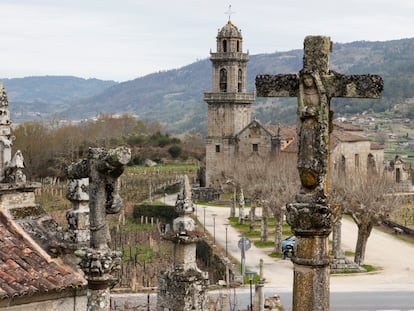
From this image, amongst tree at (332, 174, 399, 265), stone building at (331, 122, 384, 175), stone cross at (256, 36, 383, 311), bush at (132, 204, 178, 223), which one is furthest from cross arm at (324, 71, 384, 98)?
stone building at (331, 122, 384, 175)

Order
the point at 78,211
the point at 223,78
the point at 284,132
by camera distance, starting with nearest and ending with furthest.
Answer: the point at 78,211
the point at 284,132
the point at 223,78

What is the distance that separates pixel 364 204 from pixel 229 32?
38874 millimetres

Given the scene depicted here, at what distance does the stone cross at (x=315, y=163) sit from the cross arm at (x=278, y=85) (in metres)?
0.13

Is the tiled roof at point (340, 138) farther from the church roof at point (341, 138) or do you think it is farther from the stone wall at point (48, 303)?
the stone wall at point (48, 303)

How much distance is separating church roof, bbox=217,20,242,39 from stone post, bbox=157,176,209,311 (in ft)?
201

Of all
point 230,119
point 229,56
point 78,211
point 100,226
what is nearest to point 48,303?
point 78,211

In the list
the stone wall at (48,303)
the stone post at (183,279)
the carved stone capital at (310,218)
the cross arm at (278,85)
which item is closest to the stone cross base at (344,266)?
the stone wall at (48,303)

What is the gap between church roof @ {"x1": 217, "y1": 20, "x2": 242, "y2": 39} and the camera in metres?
69.4

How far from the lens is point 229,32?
6944 cm

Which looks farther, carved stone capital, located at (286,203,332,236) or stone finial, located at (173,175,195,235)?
stone finial, located at (173,175,195,235)

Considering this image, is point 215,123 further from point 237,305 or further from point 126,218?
point 237,305

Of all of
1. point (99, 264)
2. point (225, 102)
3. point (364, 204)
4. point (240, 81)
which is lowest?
point (364, 204)

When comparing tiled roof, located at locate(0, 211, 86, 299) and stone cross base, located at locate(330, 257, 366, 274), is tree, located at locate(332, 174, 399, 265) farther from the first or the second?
tiled roof, located at locate(0, 211, 86, 299)

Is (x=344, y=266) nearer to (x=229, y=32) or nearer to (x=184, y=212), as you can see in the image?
(x=184, y=212)
